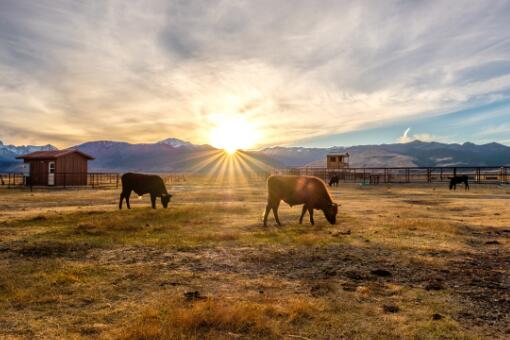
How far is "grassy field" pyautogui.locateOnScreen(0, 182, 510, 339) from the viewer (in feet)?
15.8

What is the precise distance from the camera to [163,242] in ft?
35.8

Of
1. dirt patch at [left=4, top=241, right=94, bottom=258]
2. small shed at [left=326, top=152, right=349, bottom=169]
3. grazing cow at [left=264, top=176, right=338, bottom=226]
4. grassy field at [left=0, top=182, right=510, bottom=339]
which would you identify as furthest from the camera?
small shed at [left=326, top=152, right=349, bottom=169]

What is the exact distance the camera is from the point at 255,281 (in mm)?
7012

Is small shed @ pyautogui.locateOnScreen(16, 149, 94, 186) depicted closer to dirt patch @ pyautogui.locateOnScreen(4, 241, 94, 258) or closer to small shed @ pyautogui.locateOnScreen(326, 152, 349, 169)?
dirt patch @ pyautogui.locateOnScreen(4, 241, 94, 258)

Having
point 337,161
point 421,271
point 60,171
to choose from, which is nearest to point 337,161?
point 337,161

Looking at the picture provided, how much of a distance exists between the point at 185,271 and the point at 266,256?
2.32 m

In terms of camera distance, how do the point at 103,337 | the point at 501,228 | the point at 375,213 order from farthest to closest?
the point at 375,213, the point at 501,228, the point at 103,337

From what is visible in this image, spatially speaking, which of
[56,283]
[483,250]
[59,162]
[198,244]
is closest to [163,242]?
[198,244]

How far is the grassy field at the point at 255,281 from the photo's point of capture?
4.82m

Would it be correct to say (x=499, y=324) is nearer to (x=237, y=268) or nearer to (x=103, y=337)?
(x=237, y=268)

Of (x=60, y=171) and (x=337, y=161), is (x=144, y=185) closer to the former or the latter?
(x=60, y=171)

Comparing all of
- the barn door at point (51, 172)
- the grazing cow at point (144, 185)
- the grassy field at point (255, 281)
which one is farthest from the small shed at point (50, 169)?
the grassy field at point (255, 281)

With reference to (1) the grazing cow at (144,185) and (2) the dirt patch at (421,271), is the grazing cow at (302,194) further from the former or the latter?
(1) the grazing cow at (144,185)

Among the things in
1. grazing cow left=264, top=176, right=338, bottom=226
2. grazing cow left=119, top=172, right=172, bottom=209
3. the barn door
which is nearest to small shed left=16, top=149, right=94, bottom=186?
the barn door
